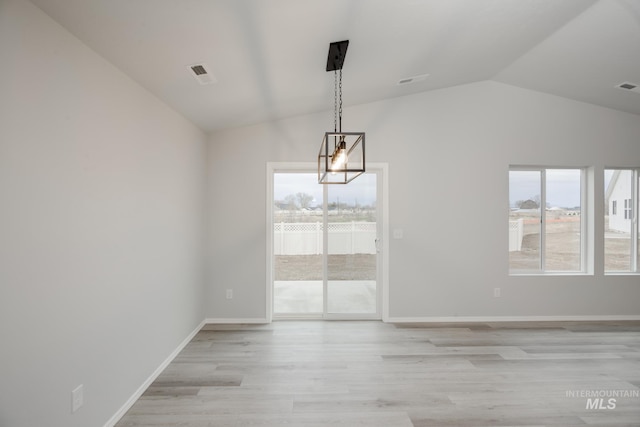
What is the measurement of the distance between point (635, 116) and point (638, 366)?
3.28m

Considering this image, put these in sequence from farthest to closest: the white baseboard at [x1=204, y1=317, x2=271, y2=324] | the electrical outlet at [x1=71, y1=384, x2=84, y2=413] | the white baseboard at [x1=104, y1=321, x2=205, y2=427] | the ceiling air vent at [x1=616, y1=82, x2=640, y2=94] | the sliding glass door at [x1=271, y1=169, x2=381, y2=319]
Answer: the sliding glass door at [x1=271, y1=169, x2=381, y2=319] < the white baseboard at [x1=204, y1=317, x2=271, y2=324] < the ceiling air vent at [x1=616, y1=82, x2=640, y2=94] < the white baseboard at [x1=104, y1=321, x2=205, y2=427] < the electrical outlet at [x1=71, y1=384, x2=84, y2=413]

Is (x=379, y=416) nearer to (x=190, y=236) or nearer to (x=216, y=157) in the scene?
(x=190, y=236)

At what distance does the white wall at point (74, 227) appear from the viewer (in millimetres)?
1435

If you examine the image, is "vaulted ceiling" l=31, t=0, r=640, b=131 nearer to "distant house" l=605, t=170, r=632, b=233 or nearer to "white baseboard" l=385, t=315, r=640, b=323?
"distant house" l=605, t=170, r=632, b=233

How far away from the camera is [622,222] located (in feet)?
14.7

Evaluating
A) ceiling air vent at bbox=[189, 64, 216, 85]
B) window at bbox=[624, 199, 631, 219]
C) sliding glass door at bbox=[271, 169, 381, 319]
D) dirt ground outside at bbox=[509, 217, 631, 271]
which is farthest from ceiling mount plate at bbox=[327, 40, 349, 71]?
window at bbox=[624, 199, 631, 219]

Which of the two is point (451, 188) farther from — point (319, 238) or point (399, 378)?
point (399, 378)

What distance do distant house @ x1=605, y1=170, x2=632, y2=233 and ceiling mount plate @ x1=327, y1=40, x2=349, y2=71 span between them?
431cm

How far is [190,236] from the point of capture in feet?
12.0

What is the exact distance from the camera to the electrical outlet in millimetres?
1802

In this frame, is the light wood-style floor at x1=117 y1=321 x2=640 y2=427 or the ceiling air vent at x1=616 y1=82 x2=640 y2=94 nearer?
the light wood-style floor at x1=117 y1=321 x2=640 y2=427

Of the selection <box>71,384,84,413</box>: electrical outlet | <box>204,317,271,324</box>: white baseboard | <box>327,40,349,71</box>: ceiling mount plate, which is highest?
<box>327,40,349,71</box>: ceiling mount plate

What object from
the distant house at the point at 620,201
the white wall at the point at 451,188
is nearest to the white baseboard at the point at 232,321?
the white wall at the point at 451,188

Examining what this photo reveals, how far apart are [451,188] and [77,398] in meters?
4.22
